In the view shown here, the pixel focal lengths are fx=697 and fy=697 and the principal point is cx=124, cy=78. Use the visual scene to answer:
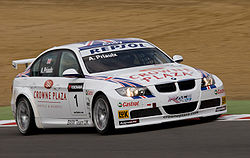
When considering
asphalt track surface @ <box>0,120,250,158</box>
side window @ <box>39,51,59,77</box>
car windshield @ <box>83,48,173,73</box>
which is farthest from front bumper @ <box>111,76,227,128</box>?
side window @ <box>39,51,59,77</box>

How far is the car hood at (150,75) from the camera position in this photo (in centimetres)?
948

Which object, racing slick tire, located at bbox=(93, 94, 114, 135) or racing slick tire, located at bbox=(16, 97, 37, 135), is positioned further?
racing slick tire, located at bbox=(16, 97, 37, 135)

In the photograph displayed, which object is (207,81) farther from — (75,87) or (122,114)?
(75,87)

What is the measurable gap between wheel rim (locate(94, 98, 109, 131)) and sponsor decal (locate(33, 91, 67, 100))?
2.67ft

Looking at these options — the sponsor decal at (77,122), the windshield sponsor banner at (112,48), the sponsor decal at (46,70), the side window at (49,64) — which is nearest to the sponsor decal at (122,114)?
the sponsor decal at (77,122)

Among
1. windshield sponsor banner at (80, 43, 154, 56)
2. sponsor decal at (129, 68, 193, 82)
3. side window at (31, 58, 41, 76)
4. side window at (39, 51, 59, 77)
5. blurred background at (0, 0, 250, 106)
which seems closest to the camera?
sponsor decal at (129, 68, 193, 82)

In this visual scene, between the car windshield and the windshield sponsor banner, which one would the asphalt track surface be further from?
the windshield sponsor banner

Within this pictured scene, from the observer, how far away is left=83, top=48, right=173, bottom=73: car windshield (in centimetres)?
1038

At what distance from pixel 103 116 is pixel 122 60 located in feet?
4.33

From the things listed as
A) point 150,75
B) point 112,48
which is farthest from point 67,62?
point 150,75

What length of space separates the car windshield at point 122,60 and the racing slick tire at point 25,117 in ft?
4.45

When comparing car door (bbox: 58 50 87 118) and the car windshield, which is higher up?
the car windshield

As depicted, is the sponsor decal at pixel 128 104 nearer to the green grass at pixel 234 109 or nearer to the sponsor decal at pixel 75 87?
the sponsor decal at pixel 75 87

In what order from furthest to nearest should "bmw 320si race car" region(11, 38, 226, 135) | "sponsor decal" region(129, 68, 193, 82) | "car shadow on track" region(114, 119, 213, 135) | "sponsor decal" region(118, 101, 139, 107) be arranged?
"car shadow on track" region(114, 119, 213, 135)
"sponsor decal" region(129, 68, 193, 82)
"bmw 320si race car" region(11, 38, 226, 135)
"sponsor decal" region(118, 101, 139, 107)
